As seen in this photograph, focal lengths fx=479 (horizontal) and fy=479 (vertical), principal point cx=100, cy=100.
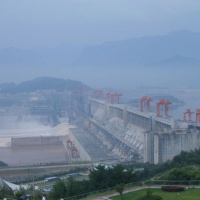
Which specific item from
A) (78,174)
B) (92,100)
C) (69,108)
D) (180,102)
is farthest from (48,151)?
(180,102)

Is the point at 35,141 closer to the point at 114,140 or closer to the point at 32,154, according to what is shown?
the point at 32,154

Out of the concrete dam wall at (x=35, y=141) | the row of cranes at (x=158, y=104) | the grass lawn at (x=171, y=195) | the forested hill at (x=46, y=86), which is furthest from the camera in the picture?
the forested hill at (x=46, y=86)

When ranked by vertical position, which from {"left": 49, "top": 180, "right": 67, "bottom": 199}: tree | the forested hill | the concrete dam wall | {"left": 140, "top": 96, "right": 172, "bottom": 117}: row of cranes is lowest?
the concrete dam wall

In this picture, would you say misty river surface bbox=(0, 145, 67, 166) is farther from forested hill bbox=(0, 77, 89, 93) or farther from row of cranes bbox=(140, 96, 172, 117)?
forested hill bbox=(0, 77, 89, 93)

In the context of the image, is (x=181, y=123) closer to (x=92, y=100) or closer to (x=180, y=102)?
(x=92, y=100)

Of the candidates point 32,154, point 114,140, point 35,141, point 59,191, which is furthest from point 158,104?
point 59,191

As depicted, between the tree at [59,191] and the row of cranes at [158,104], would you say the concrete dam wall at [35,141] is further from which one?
the tree at [59,191]

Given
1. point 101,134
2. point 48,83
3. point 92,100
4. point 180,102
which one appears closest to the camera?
point 101,134

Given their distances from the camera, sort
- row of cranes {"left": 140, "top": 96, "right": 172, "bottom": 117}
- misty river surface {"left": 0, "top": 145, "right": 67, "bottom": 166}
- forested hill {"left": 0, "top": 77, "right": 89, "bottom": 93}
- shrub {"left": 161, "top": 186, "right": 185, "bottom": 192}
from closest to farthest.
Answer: shrub {"left": 161, "top": 186, "right": 185, "bottom": 192} < row of cranes {"left": 140, "top": 96, "right": 172, "bottom": 117} < misty river surface {"left": 0, "top": 145, "right": 67, "bottom": 166} < forested hill {"left": 0, "top": 77, "right": 89, "bottom": 93}

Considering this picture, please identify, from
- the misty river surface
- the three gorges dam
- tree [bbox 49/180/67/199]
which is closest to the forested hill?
the three gorges dam

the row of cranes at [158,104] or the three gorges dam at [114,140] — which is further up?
the row of cranes at [158,104]

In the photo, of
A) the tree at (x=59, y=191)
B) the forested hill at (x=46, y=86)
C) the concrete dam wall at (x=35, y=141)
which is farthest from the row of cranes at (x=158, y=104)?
the forested hill at (x=46, y=86)
